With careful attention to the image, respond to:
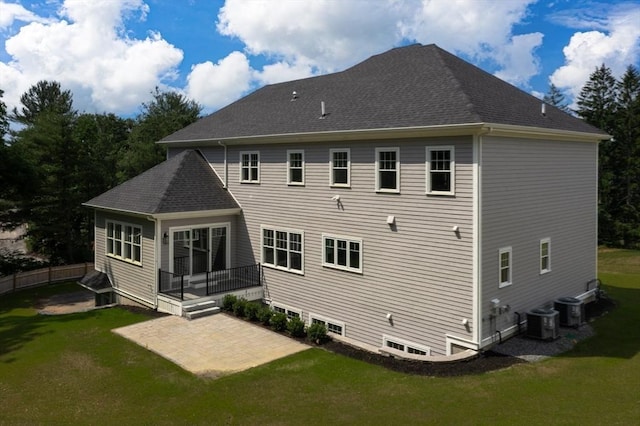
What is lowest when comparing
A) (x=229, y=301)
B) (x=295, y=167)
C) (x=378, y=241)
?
(x=229, y=301)

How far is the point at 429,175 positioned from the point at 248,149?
8593 mm

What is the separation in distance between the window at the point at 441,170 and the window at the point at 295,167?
5.31 m

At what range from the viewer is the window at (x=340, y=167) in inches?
633

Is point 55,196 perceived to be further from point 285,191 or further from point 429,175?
point 429,175

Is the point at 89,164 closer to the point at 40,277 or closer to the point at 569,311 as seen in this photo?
the point at 40,277

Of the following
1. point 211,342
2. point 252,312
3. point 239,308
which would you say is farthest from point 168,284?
point 211,342

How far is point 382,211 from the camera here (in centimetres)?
1513

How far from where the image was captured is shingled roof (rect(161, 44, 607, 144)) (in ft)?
46.6

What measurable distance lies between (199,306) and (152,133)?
92.6 feet

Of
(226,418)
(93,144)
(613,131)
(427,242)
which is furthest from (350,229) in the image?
(613,131)

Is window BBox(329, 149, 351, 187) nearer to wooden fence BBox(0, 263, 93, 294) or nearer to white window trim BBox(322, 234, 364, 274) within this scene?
white window trim BBox(322, 234, 364, 274)

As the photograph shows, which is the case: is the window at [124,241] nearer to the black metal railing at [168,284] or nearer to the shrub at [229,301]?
the black metal railing at [168,284]

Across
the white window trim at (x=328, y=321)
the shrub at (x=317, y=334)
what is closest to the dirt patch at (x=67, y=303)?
the white window trim at (x=328, y=321)

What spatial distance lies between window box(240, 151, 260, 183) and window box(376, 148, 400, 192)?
19.9 feet
